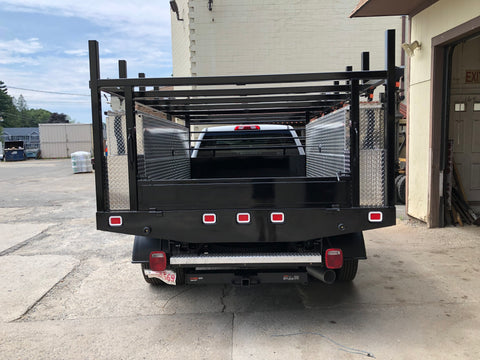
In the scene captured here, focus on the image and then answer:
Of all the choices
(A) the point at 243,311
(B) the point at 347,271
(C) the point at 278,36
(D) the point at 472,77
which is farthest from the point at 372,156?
(C) the point at 278,36

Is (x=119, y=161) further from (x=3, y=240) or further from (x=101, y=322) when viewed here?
(x=3, y=240)

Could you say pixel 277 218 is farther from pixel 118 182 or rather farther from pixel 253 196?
pixel 118 182

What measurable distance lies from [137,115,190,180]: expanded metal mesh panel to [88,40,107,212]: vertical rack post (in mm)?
313

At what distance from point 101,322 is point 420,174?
237 inches

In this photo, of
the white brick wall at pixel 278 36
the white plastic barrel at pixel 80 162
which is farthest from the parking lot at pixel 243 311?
the white plastic barrel at pixel 80 162

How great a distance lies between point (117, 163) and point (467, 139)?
6820mm

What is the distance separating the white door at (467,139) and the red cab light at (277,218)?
5.63 metres

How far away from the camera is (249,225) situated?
3270 millimetres

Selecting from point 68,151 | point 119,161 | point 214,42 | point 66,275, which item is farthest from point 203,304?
point 68,151

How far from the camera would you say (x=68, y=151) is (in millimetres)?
38156

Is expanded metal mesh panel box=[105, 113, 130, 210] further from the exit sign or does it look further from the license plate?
the exit sign

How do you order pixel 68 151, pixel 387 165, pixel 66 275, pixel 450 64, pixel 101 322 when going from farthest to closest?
pixel 68 151
pixel 450 64
pixel 66 275
pixel 101 322
pixel 387 165

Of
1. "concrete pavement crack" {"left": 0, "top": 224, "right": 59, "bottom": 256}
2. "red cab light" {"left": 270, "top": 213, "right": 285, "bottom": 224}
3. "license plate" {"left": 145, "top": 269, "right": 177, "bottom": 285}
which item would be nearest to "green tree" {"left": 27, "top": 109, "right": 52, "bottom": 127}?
"concrete pavement crack" {"left": 0, "top": 224, "right": 59, "bottom": 256}

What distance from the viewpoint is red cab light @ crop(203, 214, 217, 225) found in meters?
3.27
